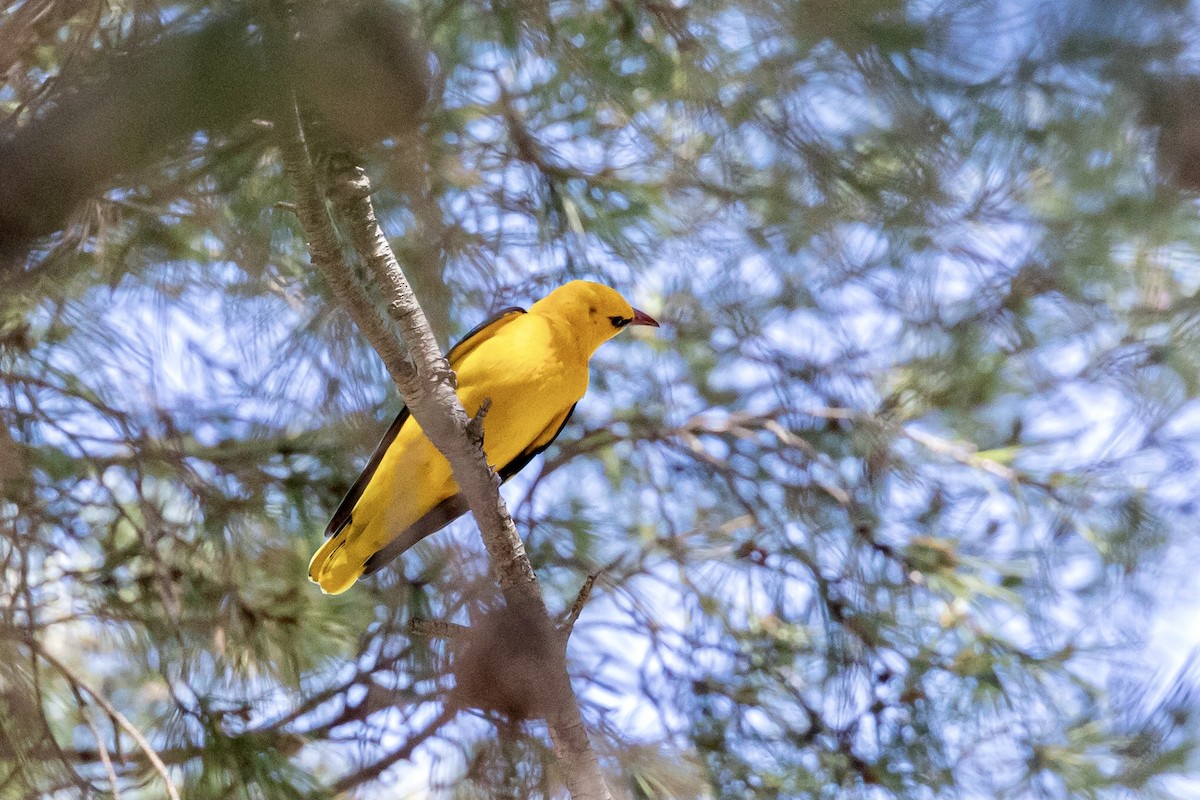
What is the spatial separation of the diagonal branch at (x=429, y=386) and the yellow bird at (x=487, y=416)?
43 cm

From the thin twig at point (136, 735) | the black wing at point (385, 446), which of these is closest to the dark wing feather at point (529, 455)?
the black wing at point (385, 446)

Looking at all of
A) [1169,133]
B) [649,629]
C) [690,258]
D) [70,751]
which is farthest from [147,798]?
[1169,133]

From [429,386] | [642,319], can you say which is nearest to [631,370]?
[642,319]

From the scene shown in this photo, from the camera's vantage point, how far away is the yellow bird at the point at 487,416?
2.53m

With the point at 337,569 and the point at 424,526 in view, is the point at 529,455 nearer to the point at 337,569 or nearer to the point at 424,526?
the point at 424,526

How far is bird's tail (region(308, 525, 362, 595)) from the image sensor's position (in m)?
2.51

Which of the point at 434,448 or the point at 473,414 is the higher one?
the point at 473,414

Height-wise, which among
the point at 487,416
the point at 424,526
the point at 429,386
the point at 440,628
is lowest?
the point at 440,628

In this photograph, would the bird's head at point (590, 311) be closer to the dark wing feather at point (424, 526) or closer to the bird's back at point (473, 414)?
the bird's back at point (473, 414)

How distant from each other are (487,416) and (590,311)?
423 millimetres

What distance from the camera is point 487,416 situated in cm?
272

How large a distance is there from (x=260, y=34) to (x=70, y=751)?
194 centimetres

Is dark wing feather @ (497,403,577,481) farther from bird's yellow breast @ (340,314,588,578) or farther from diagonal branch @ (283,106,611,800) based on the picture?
diagonal branch @ (283,106,611,800)

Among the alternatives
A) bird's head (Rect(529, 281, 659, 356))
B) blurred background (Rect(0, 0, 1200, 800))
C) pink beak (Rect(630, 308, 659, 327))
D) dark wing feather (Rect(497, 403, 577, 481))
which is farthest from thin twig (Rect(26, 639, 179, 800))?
pink beak (Rect(630, 308, 659, 327))
